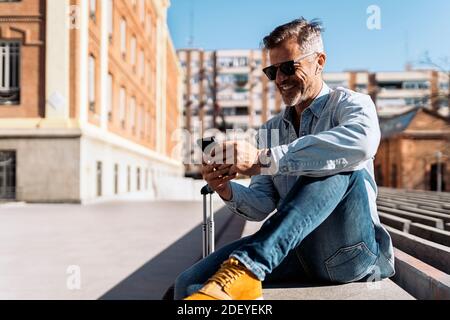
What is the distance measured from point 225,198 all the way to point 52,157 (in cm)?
1593

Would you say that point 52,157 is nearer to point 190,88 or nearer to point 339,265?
point 339,265

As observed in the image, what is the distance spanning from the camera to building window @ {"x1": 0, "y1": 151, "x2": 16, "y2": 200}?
55.1 feet

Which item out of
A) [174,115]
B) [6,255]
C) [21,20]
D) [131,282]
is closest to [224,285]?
[131,282]

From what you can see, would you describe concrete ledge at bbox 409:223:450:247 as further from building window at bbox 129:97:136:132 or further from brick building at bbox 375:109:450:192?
brick building at bbox 375:109:450:192

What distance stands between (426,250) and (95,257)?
424 cm

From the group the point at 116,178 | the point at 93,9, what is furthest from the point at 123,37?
the point at 116,178

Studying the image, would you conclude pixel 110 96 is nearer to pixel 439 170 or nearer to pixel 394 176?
pixel 439 170

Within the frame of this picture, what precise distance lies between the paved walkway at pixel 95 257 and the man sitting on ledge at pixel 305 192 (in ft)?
6.57

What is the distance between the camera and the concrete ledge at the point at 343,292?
6.63ft

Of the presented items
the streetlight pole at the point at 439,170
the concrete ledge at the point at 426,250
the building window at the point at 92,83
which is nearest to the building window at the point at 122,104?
the building window at the point at 92,83

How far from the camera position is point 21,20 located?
1728cm

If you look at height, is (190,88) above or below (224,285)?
above

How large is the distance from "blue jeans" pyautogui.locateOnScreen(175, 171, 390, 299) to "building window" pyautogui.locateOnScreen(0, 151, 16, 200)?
55.0ft

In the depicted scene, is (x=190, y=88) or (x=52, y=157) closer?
(x=52, y=157)
